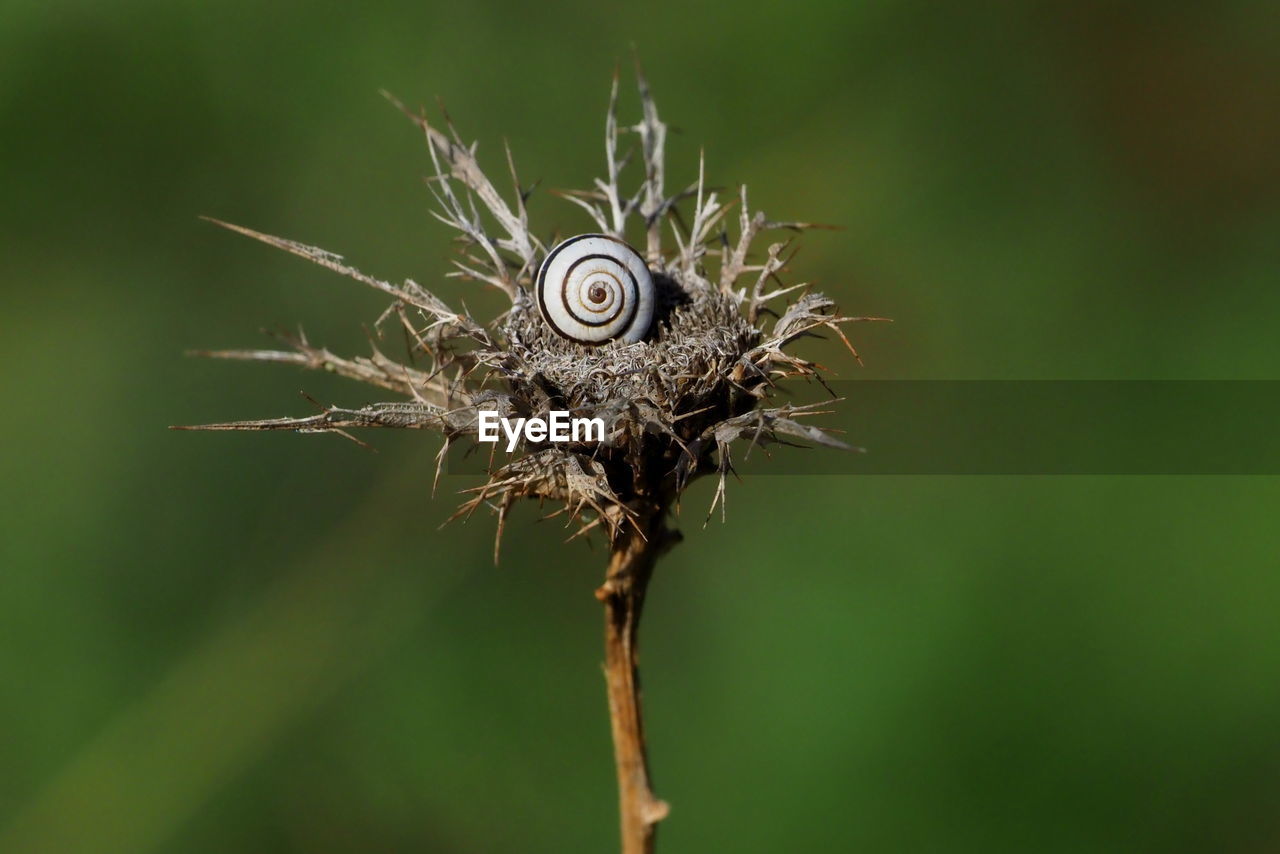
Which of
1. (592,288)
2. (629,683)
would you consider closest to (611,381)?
(592,288)

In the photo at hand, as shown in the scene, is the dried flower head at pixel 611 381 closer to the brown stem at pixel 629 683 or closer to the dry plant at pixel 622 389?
the dry plant at pixel 622 389

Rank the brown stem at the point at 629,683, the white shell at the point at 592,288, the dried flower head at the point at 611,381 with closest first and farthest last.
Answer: the dried flower head at the point at 611,381, the white shell at the point at 592,288, the brown stem at the point at 629,683

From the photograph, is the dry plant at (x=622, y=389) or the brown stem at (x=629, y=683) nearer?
the dry plant at (x=622, y=389)

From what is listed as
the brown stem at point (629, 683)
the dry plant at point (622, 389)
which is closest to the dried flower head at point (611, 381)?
the dry plant at point (622, 389)

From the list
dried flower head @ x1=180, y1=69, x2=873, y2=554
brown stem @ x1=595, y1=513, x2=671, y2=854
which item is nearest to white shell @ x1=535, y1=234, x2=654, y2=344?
dried flower head @ x1=180, y1=69, x2=873, y2=554

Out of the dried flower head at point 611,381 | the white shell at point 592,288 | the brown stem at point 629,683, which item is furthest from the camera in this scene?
the brown stem at point 629,683

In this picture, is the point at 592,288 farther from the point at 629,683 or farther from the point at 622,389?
the point at 629,683

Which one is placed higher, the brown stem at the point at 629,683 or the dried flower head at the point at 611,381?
the dried flower head at the point at 611,381
